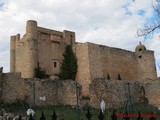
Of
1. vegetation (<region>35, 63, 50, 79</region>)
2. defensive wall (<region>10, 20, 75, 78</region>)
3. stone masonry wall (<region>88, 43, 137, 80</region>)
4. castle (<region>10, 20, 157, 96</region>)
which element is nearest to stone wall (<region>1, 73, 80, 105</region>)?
castle (<region>10, 20, 157, 96</region>)

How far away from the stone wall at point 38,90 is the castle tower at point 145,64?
60.7ft

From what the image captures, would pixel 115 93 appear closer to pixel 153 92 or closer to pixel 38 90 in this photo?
pixel 153 92

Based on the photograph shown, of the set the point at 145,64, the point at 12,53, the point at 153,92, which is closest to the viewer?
the point at 153,92

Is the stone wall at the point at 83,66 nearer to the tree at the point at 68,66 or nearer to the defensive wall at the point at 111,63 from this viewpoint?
the defensive wall at the point at 111,63

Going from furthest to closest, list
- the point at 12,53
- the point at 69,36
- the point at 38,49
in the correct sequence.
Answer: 1. the point at 12,53
2. the point at 69,36
3. the point at 38,49

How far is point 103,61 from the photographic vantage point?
37.9m

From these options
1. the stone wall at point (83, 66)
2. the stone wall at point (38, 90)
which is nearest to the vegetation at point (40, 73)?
the stone wall at point (83, 66)

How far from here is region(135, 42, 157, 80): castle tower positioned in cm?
4169

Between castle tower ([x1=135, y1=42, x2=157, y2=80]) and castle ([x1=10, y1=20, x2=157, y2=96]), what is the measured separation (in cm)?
269

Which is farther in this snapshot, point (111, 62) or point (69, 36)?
point (111, 62)

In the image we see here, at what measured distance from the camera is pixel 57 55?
118ft

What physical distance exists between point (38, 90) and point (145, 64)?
20926 mm

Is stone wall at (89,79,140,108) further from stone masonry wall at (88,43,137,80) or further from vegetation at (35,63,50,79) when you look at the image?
vegetation at (35,63,50,79)

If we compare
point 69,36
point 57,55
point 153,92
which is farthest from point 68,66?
point 153,92
